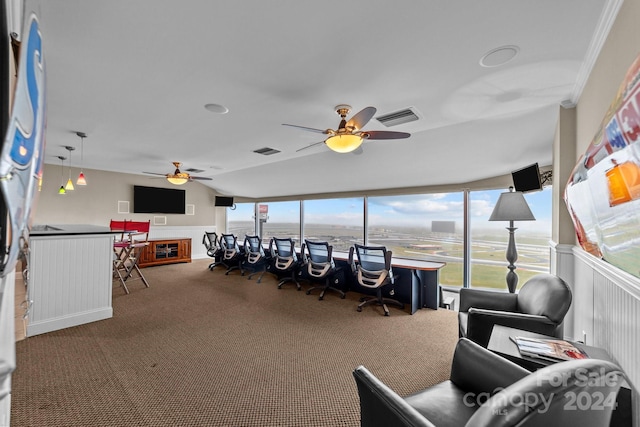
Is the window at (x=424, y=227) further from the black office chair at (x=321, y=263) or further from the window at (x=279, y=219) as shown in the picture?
the window at (x=279, y=219)

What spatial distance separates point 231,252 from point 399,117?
4.84 meters

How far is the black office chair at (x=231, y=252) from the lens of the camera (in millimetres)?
6398

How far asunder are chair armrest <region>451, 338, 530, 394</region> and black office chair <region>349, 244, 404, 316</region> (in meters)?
2.30

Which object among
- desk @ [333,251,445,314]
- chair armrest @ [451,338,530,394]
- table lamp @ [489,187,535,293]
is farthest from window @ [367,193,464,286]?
chair armrest @ [451,338,530,394]

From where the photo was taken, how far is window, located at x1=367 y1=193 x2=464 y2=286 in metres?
5.67

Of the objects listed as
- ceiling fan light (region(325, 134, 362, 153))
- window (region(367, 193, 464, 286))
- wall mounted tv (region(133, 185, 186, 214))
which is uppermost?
ceiling fan light (region(325, 134, 362, 153))

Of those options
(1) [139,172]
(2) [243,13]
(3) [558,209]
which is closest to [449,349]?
(3) [558,209]

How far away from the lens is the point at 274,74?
238cm

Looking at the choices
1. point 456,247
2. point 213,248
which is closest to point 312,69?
point 456,247

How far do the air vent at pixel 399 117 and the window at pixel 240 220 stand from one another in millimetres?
7460

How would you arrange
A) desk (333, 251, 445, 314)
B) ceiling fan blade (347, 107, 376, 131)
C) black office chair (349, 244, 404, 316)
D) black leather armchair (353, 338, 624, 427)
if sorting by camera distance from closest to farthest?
black leather armchair (353, 338, 624, 427) < ceiling fan blade (347, 107, 376, 131) < black office chair (349, 244, 404, 316) < desk (333, 251, 445, 314)

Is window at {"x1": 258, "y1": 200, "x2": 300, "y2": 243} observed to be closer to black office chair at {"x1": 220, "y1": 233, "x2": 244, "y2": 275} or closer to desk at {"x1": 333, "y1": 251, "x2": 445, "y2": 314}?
black office chair at {"x1": 220, "y1": 233, "x2": 244, "y2": 275}

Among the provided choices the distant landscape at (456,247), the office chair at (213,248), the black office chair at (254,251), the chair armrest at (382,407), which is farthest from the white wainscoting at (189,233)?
the chair armrest at (382,407)

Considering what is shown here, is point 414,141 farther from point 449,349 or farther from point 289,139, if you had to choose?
point 449,349
